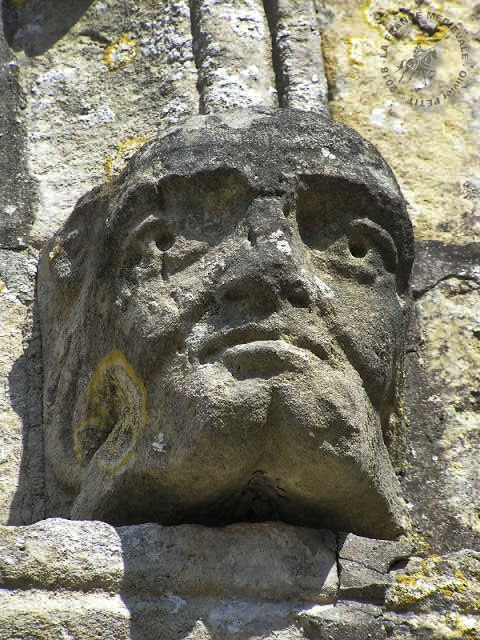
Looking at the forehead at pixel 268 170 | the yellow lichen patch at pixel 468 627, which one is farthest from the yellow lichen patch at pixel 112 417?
the yellow lichen patch at pixel 468 627

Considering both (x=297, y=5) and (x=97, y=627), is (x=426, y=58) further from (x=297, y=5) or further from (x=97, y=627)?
(x=97, y=627)

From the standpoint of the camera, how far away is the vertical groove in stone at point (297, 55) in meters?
3.22

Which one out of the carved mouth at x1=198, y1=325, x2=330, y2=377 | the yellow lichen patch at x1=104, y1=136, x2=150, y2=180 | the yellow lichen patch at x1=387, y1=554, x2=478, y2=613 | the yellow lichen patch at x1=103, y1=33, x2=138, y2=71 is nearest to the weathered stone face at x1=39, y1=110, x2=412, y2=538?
the carved mouth at x1=198, y1=325, x2=330, y2=377

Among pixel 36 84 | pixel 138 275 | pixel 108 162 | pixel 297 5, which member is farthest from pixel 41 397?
pixel 297 5

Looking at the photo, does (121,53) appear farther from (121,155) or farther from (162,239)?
(162,239)

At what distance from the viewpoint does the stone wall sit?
2.07 meters

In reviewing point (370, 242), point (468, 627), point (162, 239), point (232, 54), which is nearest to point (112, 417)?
point (162, 239)

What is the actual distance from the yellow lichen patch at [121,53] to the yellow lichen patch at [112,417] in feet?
3.97

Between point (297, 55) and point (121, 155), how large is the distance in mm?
548

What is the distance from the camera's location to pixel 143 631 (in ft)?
6.64

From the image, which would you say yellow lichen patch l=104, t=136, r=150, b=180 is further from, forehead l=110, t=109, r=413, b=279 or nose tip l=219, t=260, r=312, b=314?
nose tip l=219, t=260, r=312, b=314

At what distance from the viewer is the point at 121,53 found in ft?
11.0

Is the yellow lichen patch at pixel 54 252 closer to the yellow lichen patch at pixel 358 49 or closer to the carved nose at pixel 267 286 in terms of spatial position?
the carved nose at pixel 267 286

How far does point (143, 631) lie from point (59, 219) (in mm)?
1237
